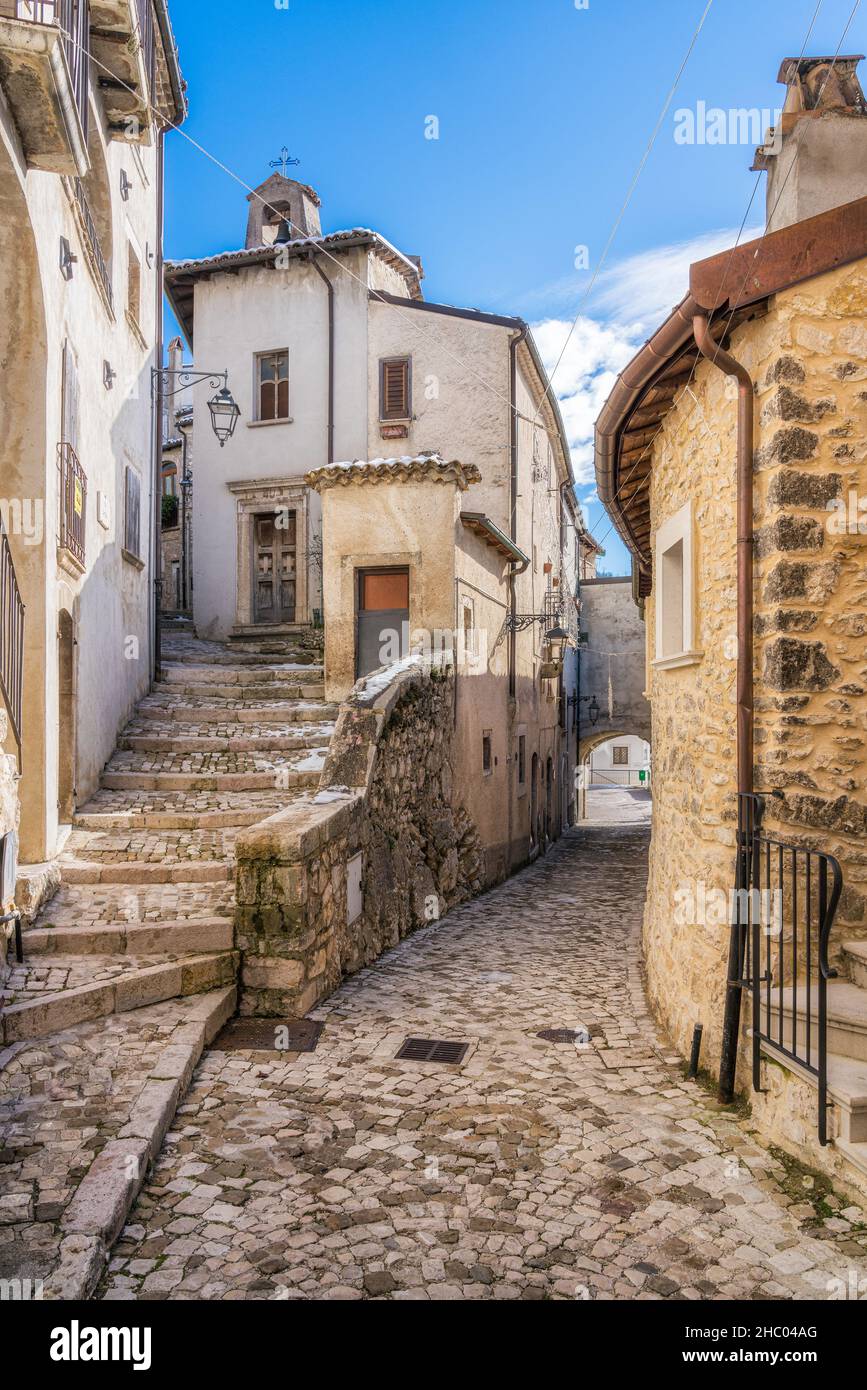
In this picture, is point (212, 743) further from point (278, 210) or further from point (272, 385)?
point (278, 210)

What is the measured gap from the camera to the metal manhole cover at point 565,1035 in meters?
5.94

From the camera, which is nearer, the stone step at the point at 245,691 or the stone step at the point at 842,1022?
the stone step at the point at 842,1022

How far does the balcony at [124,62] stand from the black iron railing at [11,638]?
14.6 feet

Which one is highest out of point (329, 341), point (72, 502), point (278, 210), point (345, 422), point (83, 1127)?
point (278, 210)

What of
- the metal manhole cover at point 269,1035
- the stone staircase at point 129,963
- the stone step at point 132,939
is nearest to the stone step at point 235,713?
the stone staircase at point 129,963

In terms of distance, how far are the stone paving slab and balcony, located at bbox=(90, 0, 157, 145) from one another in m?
7.46

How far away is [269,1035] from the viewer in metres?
5.73

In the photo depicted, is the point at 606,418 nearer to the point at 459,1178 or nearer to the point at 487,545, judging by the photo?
the point at 459,1178

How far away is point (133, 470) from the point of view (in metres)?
11.2

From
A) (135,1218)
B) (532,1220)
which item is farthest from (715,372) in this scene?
(135,1218)

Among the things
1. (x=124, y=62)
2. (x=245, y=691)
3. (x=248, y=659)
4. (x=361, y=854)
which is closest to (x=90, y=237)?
(x=124, y=62)

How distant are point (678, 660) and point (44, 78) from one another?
5.12 m

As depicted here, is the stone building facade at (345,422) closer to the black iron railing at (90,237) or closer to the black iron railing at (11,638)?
the black iron railing at (90,237)
